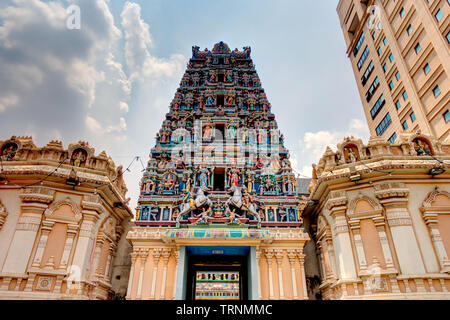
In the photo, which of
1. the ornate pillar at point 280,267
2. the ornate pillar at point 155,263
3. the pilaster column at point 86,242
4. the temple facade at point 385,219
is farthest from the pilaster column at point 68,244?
the temple facade at point 385,219

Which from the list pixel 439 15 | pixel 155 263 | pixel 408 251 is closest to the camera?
pixel 408 251

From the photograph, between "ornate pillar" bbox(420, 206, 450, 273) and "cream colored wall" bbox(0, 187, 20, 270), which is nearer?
"ornate pillar" bbox(420, 206, 450, 273)

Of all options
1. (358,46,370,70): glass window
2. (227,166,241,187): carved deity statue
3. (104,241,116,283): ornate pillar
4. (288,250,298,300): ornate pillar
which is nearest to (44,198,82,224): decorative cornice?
(104,241,116,283): ornate pillar

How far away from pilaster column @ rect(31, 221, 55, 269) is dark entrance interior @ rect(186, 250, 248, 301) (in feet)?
24.5

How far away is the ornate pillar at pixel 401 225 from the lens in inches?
473

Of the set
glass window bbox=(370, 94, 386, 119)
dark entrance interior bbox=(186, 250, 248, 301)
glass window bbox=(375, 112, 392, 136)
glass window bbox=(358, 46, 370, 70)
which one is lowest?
dark entrance interior bbox=(186, 250, 248, 301)

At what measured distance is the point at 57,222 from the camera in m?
13.8

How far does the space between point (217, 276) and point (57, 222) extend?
930 cm

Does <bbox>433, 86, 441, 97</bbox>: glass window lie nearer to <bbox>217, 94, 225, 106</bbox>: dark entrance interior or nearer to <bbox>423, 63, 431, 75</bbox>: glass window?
<bbox>423, 63, 431, 75</bbox>: glass window

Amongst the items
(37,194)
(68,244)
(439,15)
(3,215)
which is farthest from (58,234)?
(439,15)

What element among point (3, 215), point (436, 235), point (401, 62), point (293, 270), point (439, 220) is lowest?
point (293, 270)

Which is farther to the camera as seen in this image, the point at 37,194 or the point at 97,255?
the point at 97,255

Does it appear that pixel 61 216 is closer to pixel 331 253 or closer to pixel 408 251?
pixel 331 253

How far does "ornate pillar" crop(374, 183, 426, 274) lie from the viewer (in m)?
12.0
